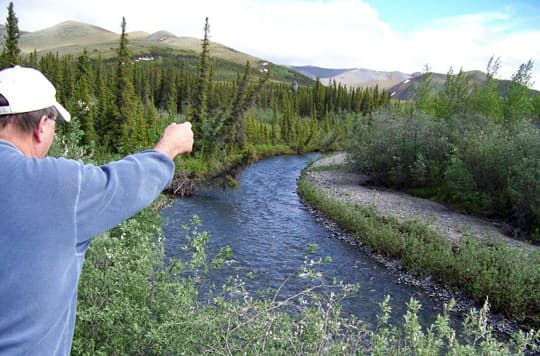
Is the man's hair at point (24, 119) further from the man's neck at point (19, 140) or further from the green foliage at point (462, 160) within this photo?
the green foliage at point (462, 160)

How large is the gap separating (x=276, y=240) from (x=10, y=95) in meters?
14.7

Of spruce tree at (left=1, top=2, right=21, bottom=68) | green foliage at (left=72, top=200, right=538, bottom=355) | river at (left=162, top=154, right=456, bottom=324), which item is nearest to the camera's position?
green foliage at (left=72, top=200, right=538, bottom=355)

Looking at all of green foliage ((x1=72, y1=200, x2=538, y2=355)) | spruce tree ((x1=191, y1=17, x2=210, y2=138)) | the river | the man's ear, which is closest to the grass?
the river

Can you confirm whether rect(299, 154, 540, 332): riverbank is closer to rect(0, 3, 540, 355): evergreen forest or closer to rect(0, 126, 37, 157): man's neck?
rect(0, 3, 540, 355): evergreen forest

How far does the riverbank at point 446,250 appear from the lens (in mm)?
11062

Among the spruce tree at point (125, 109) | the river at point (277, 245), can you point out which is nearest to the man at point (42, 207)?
the river at point (277, 245)

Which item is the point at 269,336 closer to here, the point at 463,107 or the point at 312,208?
the point at 312,208

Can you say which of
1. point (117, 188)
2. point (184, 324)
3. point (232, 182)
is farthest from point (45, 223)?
point (232, 182)

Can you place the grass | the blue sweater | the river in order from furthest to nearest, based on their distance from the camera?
the river < the grass < the blue sweater

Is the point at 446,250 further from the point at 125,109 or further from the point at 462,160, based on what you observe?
the point at 125,109

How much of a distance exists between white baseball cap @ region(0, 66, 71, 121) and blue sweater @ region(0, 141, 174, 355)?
156 mm

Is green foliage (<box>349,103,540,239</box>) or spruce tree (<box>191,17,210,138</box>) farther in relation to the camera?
Answer: spruce tree (<box>191,17,210,138</box>)

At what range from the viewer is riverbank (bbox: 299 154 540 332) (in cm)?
1106

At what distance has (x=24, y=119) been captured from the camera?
65.8 inches
